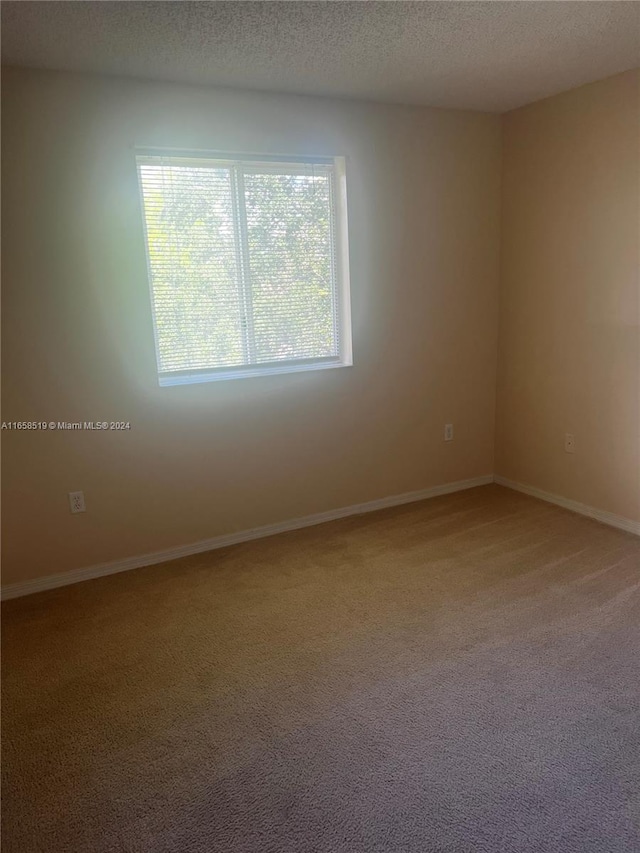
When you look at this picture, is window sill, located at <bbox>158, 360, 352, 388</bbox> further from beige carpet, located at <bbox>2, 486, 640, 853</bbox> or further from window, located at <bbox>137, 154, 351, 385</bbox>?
beige carpet, located at <bbox>2, 486, 640, 853</bbox>

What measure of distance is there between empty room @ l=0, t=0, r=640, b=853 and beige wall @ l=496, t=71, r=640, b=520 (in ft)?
0.07


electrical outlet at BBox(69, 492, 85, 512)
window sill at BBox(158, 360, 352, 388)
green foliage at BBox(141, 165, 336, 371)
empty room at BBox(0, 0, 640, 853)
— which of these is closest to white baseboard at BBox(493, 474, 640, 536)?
empty room at BBox(0, 0, 640, 853)

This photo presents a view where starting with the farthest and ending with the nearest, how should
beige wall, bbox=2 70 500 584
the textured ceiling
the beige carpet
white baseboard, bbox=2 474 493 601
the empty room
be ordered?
white baseboard, bbox=2 474 493 601, beige wall, bbox=2 70 500 584, the textured ceiling, the empty room, the beige carpet

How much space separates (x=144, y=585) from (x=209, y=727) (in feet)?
3.59

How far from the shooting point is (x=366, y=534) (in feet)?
11.0

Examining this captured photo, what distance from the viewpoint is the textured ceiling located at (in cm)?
204

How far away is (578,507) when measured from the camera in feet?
11.5

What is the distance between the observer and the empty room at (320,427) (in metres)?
1.74

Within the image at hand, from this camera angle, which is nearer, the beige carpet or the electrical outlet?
the beige carpet

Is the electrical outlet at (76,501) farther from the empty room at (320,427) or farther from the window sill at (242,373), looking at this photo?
the window sill at (242,373)

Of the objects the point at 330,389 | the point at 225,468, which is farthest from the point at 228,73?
the point at 225,468

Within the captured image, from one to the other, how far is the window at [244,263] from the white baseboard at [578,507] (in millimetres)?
1519

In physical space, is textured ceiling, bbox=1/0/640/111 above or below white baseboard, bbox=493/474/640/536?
above

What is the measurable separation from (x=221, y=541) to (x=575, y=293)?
250 cm
